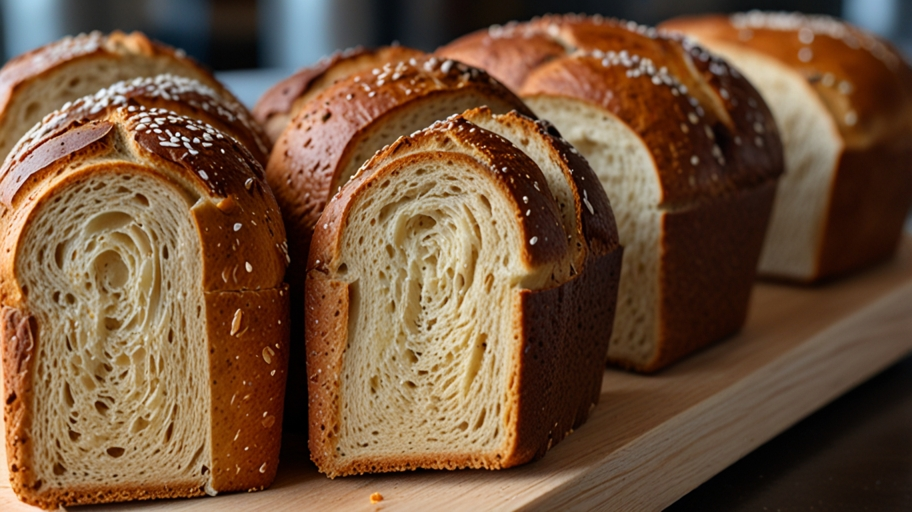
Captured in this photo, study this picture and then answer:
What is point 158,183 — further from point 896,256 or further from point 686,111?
point 896,256

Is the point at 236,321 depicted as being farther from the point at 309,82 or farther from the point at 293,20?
the point at 293,20

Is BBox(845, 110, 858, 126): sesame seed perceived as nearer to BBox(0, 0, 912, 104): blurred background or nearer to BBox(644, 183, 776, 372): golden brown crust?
BBox(644, 183, 776, 372): golden brown crust

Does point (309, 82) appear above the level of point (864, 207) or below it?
above

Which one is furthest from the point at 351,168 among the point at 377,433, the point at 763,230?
the point at 763,230

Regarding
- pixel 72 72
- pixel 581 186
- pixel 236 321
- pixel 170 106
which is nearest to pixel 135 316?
pixel 236 321

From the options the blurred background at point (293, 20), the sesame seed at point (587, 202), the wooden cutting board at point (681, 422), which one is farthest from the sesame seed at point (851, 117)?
the blurred background at point (293, 20)

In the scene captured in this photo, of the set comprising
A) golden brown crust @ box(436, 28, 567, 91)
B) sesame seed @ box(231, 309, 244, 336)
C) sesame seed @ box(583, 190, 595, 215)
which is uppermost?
golden brown crust @ box(436, 28, 567, 91)

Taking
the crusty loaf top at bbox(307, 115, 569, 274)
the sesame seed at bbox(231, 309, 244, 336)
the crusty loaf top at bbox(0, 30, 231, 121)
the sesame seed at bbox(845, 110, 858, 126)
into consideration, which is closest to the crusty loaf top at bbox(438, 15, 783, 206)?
the sesame seed at bbox(845, 110, 858, 126)
